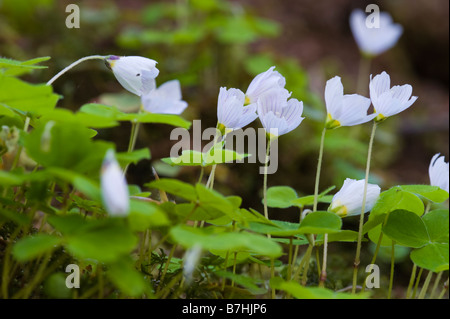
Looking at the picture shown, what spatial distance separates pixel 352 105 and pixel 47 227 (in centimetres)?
81

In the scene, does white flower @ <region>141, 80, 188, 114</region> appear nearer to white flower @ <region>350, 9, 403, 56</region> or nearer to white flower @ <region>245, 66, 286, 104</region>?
white flower @ <region>245, 66, 286, 104</region>

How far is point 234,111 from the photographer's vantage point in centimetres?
76

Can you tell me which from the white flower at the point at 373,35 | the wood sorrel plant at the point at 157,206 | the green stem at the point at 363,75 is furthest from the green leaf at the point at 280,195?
the green stem at the point at 363,75

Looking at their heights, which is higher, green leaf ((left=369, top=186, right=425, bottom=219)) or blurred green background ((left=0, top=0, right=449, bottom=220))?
blurred green background ((left=0, top=0, right=449, bottom=220))

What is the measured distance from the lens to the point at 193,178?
74.5 inches

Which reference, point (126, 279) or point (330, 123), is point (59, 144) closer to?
point (126, 279)

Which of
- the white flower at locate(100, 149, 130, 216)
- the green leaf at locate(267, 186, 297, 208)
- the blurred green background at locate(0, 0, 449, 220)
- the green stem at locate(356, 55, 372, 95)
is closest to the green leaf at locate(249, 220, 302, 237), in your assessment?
the green leaf at locate(267, 186, 297, 208)

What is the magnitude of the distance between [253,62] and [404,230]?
1667mm

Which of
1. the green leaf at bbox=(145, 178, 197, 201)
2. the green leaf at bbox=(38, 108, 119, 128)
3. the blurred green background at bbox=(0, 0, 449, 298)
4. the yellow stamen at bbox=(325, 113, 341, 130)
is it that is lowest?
the green leaf at bbox=(145, 178, 197, 201)

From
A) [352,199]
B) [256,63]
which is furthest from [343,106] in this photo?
[256,63]

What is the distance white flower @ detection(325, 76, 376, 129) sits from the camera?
73cm

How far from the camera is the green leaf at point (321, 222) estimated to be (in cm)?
65

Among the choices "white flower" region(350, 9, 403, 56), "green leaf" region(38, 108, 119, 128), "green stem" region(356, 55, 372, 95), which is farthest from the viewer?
"green stem" region(356, 55, 372, 95)
